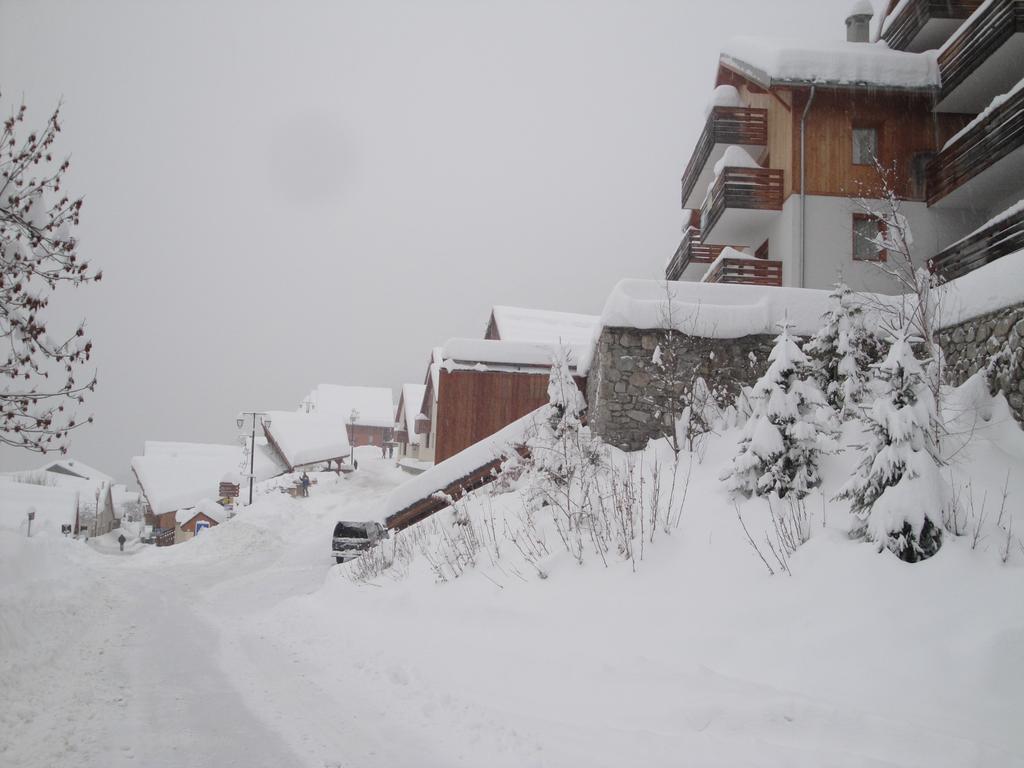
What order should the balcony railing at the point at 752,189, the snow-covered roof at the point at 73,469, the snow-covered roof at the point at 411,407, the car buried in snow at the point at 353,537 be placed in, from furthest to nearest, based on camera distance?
the snow-covered roof at the point at 73,469 → the snow-covered roof at the point at 411,407 → the balcony railing at the point at 752,189 → the car buried in snow at the point at 353,537

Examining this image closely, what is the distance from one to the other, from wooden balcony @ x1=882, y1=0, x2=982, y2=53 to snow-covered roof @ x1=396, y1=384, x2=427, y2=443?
28554mm

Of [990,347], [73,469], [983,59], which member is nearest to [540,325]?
[983,59]

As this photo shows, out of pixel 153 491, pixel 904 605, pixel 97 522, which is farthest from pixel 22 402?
pixel 97 522

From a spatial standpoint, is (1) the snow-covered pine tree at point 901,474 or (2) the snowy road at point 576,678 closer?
(2) the snowy road at point 576,678

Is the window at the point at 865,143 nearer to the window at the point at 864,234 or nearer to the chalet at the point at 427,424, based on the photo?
the window at the point at 864,234

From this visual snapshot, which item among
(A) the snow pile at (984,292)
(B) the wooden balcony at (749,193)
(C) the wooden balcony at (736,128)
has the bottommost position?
(A) the snow pile at (984,292)

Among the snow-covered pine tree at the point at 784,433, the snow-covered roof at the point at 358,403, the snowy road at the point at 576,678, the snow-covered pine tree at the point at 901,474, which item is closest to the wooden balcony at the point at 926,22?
the snow-covered pine tree at the point at 784,433

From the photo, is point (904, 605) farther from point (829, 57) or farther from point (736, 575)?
point (829, 57)

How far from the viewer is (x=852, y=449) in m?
7.91

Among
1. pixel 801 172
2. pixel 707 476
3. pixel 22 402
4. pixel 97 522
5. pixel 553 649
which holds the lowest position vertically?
pixel 97 522

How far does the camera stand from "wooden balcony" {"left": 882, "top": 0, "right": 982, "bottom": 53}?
1789 cm

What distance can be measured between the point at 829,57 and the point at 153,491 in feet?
166

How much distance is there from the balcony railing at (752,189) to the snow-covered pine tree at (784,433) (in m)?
11.8

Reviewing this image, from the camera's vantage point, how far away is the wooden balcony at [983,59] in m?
15.1
